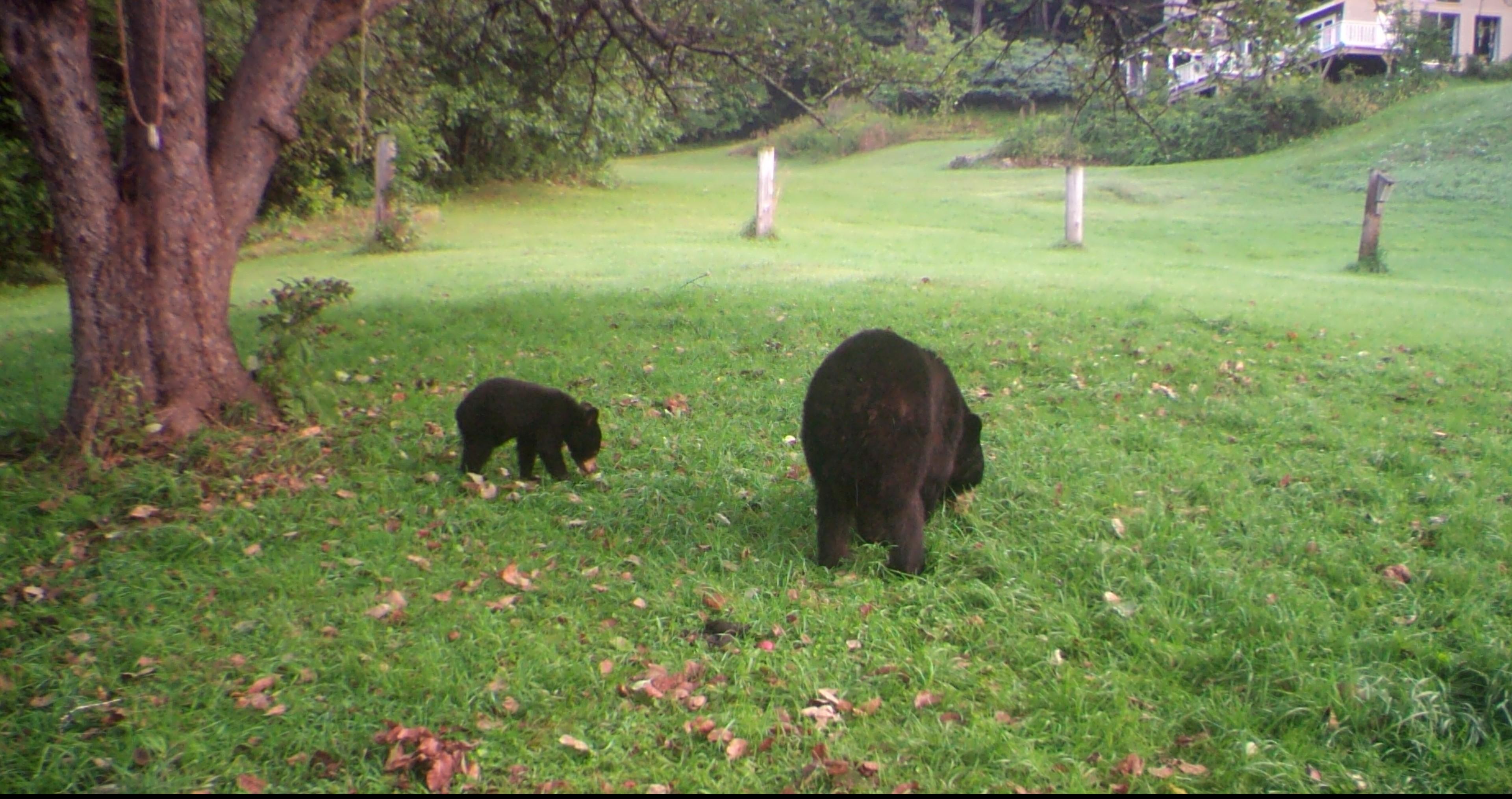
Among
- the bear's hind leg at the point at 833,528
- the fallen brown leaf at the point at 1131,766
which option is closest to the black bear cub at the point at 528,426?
the bear's hind leg at the point at 833,528

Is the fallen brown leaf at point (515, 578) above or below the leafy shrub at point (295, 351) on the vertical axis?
below

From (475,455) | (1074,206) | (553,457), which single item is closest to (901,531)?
(553,457)

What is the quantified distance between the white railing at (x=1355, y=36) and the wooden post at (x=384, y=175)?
34.8m

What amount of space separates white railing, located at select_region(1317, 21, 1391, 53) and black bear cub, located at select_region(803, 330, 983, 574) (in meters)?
41.4

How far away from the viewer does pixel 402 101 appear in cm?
1447

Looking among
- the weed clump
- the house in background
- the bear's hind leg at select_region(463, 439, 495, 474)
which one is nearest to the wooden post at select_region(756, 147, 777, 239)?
the weed clump

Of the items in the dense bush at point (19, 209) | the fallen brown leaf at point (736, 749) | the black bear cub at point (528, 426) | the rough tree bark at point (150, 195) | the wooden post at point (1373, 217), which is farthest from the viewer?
the wooden post at point (1373, 217)

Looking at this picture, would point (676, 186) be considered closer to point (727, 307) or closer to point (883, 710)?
point (727, 307)

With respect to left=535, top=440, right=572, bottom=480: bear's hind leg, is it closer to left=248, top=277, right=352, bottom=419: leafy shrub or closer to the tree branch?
left=248, top=277, right=352, bottom=419: leafy shrub

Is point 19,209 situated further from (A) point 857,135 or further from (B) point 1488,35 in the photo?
(B) point 1488,35

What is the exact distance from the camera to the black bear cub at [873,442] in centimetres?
522

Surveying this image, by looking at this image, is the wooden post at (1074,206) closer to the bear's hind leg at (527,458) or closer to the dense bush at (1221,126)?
the dense bush at (1221,126)

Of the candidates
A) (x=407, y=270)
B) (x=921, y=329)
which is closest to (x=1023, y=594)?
(x=921, y=329)

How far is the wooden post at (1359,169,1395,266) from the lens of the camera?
18.6 m
